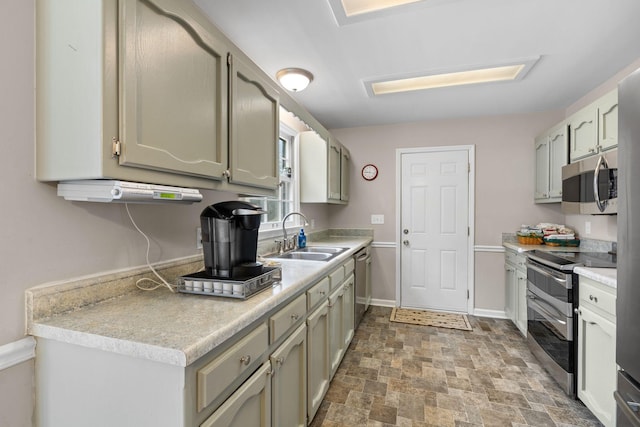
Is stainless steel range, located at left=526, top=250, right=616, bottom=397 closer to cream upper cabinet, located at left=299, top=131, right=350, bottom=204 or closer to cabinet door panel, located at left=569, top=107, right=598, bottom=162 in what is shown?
cabinet door panel, located at left=569, top=107, right=598, bottom=162

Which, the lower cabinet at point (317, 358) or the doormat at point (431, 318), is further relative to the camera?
the doormat at point (431, 318)

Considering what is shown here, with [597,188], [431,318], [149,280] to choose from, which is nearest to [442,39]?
[597,188]

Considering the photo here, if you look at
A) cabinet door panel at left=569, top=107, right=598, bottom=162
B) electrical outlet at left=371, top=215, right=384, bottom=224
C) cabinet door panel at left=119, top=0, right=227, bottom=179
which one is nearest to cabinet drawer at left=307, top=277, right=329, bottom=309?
cabinet door panel at left=119, top=0, right=227, bottom=179

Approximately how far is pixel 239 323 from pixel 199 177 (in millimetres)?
605

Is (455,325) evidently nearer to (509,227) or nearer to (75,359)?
(509,227)

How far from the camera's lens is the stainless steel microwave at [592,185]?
1.91 m

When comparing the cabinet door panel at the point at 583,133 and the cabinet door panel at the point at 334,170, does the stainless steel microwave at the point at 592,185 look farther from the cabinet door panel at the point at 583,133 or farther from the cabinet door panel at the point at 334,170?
the cabinet door panel at the point at 334,170

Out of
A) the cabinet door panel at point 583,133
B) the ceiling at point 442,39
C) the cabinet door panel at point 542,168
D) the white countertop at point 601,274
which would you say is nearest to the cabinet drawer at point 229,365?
the ceiling at point 442,39

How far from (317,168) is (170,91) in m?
2.18

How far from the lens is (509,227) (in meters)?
3.53

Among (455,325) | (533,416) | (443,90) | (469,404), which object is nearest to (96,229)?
(469,404)

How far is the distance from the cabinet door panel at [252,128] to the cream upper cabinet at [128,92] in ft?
0.36

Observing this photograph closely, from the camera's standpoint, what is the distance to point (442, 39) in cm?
196

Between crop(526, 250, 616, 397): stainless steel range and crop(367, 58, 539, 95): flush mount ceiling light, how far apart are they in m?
1.54
